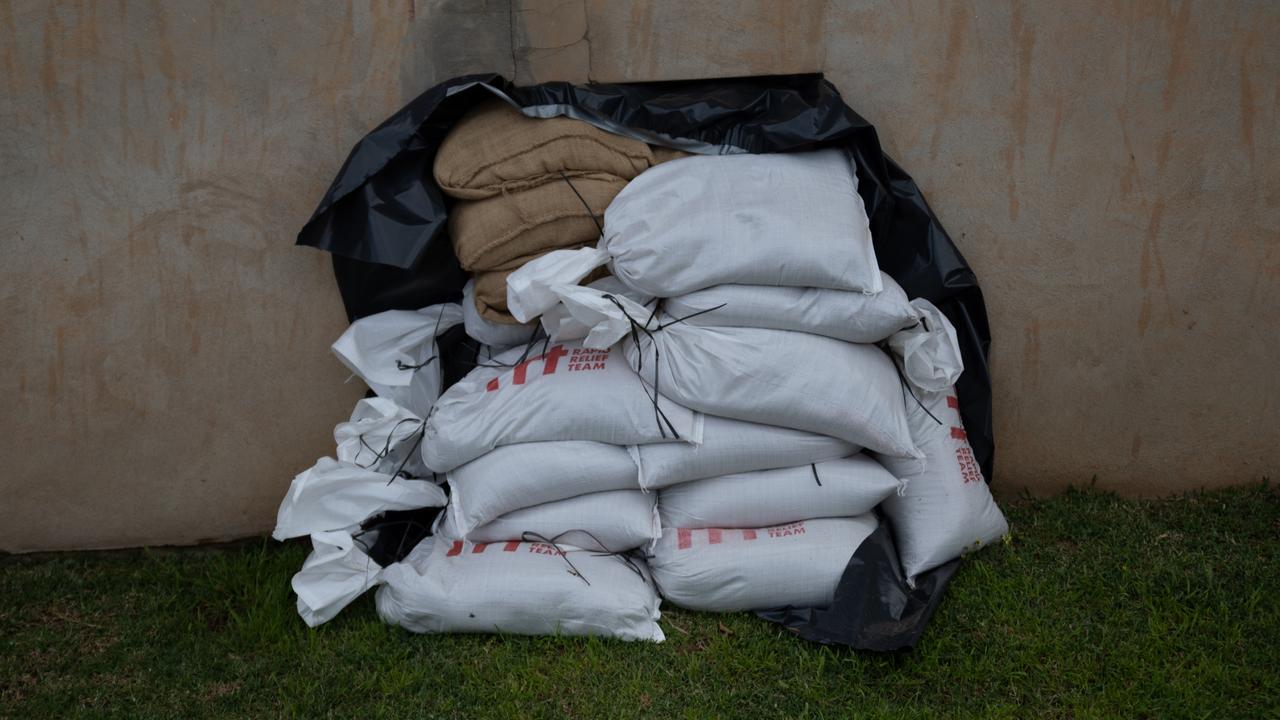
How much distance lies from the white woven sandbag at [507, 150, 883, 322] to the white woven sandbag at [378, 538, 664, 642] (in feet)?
2.14

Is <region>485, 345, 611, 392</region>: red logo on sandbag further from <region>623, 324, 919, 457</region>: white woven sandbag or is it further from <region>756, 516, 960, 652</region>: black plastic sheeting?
<region>756, 516, 960, 652</region>: black plastic sheeting

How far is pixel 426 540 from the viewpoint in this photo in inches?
114

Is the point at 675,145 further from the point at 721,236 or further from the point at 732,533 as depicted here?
the point at 732,533

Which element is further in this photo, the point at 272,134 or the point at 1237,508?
the point at 1237,508

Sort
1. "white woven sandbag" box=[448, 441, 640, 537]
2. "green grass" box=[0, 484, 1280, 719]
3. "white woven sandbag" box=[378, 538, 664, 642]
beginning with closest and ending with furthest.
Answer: "green grass" box=[0, 484, 1280, 719]
"white woven sandbag" box=[378, 538, 664, 642]
"white woven sandbag" box=[448, 441, 640, 537]

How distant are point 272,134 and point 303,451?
94cm

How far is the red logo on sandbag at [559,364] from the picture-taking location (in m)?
2.77

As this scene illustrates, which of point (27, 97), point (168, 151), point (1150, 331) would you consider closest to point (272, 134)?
point (168, 151)

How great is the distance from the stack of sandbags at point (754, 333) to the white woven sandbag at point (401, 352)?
0.45 meters

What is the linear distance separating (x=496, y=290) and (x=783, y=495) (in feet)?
3.10

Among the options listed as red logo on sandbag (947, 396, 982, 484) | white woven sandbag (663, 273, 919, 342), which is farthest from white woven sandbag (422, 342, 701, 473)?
red logo on sandbag (947, 396, 982, 484)

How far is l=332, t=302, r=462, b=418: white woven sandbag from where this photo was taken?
2959mm

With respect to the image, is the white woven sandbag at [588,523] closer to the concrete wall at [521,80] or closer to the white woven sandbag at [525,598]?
the white woven sandbag at [525,598]

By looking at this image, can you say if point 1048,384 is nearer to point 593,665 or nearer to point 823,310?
point 823,310
